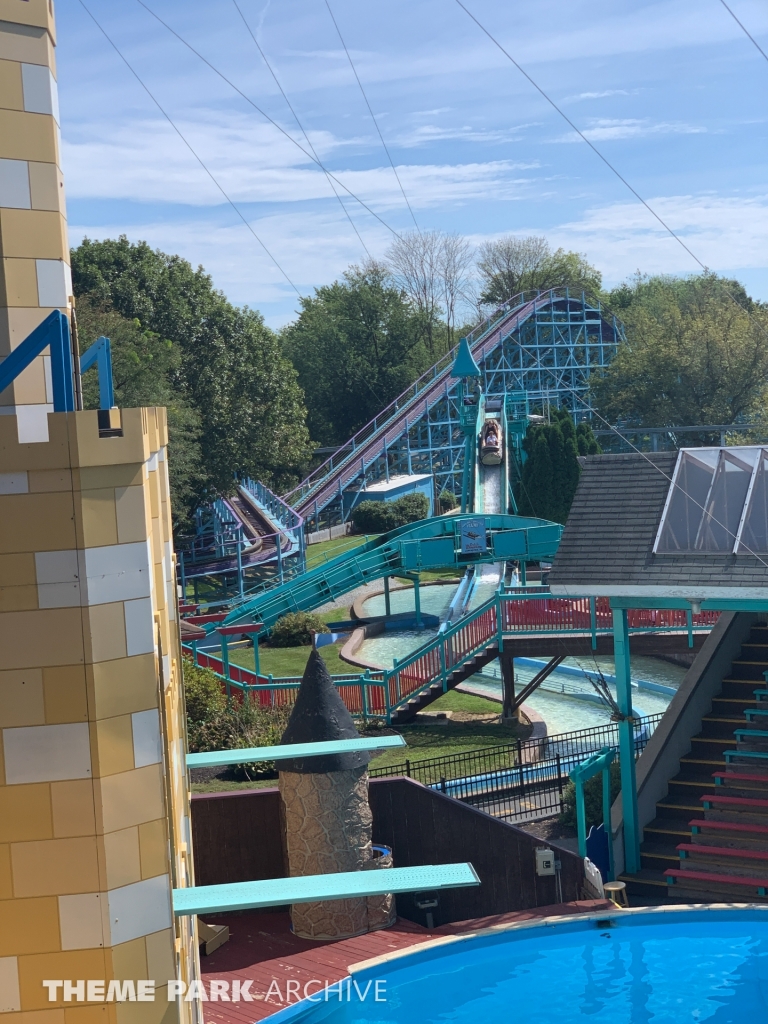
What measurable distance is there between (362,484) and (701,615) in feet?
92.7

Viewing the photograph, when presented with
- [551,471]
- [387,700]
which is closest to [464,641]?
[387,700]

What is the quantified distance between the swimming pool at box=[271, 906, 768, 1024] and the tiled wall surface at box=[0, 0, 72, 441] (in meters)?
8.78

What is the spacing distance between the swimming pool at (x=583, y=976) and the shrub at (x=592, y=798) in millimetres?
2399

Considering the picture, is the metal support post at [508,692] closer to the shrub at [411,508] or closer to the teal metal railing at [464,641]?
the teal metal railing at [464,641]

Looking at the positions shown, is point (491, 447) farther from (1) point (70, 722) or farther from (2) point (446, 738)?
(1) point (70, 722)

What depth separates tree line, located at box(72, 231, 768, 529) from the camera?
3772 cm

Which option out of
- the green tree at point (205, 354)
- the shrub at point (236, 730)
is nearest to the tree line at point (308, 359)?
the green tree at point (205, 354)

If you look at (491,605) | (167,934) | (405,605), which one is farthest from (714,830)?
(405,605)

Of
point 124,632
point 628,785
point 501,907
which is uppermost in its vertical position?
point 124,632

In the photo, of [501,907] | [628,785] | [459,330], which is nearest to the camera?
[501,907]

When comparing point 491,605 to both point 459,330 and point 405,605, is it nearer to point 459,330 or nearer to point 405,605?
point 405,605

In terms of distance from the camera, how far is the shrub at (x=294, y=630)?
31.4m

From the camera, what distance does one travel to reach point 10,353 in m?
4.93

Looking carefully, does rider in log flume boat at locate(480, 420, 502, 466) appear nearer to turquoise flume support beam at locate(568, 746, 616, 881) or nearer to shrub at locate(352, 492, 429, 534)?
shrub at locate(352, 492, 429, 534)
